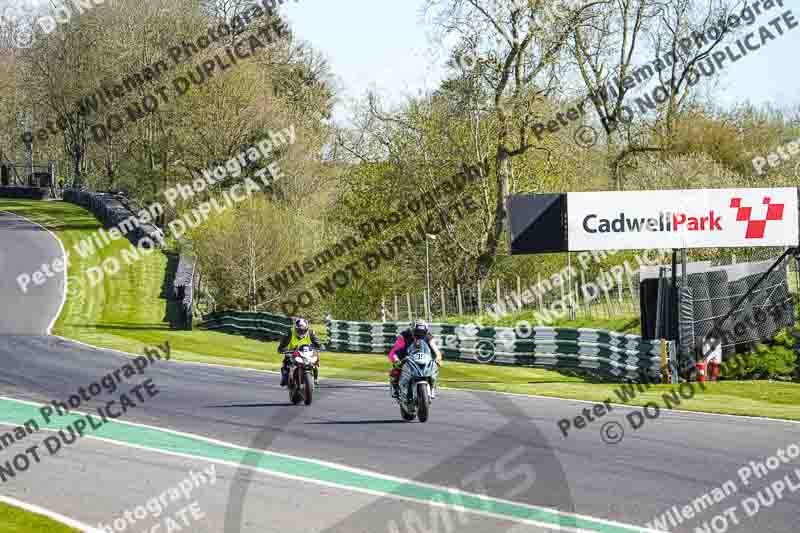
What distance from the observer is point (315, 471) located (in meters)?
12.7

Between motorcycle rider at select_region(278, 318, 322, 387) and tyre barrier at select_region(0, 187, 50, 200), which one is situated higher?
tyre barrier at select_region(0, 187, 50, 200)

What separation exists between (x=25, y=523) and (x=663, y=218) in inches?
685

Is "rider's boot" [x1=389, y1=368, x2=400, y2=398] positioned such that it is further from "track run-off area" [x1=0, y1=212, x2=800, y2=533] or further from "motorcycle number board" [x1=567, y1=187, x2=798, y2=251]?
"motorcycle number board" [x1=567, y1=187, x2=798, y2=251]

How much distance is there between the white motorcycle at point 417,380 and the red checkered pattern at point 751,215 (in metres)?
11.3

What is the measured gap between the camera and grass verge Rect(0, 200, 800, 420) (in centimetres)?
2128

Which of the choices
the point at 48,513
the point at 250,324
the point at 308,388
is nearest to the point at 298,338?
the point at 308,388

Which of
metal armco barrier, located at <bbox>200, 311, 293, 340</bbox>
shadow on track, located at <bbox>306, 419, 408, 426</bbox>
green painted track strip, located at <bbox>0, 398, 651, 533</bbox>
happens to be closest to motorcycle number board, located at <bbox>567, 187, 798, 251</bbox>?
shadow on track, located at <bbox>306, 419, 408, 426</bbox>

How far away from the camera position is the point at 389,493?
11320mm

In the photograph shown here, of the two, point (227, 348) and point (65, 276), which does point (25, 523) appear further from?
point (65, 276)

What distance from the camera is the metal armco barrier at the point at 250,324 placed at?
120 ft

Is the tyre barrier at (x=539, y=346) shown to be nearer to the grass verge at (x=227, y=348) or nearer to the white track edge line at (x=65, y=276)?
the grass verge at (x=227, y=348)

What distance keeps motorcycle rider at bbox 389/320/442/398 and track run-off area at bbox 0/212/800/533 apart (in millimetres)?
692

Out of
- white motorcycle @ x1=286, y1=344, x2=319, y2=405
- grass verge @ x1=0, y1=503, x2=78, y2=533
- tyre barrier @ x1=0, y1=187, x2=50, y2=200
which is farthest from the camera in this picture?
tyre barrier @ x1=0, y1=187, x2=50, y2=200

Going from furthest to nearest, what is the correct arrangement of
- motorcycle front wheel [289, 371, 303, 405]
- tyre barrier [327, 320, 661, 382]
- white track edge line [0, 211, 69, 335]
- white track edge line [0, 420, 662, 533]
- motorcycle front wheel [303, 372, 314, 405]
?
white track edge line [0, 211, 69, 335]
tyre barrier [327, 320, 661, 382]
motorcycle front wheel [289, 371, 303, 405]
motorcycle front wheel [303, 372, 314, 405]
white track edge line [0, 420, 662, 533]
